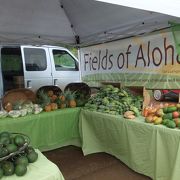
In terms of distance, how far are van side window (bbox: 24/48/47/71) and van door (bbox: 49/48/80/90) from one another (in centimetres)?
24

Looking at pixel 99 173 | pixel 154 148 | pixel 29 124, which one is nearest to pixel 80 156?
pixel 99 173

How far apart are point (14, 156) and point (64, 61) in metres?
5.45

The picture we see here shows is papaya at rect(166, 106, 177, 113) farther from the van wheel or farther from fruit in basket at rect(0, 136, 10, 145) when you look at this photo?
fruit in basket at rect(0, 136, 10, 145)

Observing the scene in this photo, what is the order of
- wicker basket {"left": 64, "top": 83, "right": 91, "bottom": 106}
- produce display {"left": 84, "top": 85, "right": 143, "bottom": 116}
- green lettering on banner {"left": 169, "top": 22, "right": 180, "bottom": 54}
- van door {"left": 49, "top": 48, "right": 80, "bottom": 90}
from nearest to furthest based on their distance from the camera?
green lettering on banner {"left": 169, "top": 22, "right": 180, "bottom": 54} < produce display {"left": 84, "top": 85, "right": 143, "bottom": 116} < wicker basket {"left": 64, "top": 83, "right": 91, "bottom": 106} < van door {"left": 49, "top": 48, "right": 80, "bottom": 90}

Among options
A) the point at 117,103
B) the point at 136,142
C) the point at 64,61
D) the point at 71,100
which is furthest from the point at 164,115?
the point at 64,61

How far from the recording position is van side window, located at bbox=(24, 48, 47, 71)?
6.16 m

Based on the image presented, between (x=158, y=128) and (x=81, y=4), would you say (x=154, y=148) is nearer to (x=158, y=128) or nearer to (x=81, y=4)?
(x=158, y=128)

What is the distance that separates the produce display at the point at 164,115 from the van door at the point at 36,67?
3.83 metres

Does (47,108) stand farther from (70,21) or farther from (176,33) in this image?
(176,33)

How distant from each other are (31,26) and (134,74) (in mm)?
1872

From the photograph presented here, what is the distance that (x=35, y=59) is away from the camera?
6281mm

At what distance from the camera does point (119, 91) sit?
3.61 metres

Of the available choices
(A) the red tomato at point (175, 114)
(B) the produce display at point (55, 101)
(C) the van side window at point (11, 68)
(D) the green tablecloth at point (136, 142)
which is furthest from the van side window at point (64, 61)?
(A) the red tomato at point (175, 114)

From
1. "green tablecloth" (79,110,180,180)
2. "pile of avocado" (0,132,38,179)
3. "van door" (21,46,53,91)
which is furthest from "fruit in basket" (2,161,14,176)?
"van door" (21,46,53,91)
